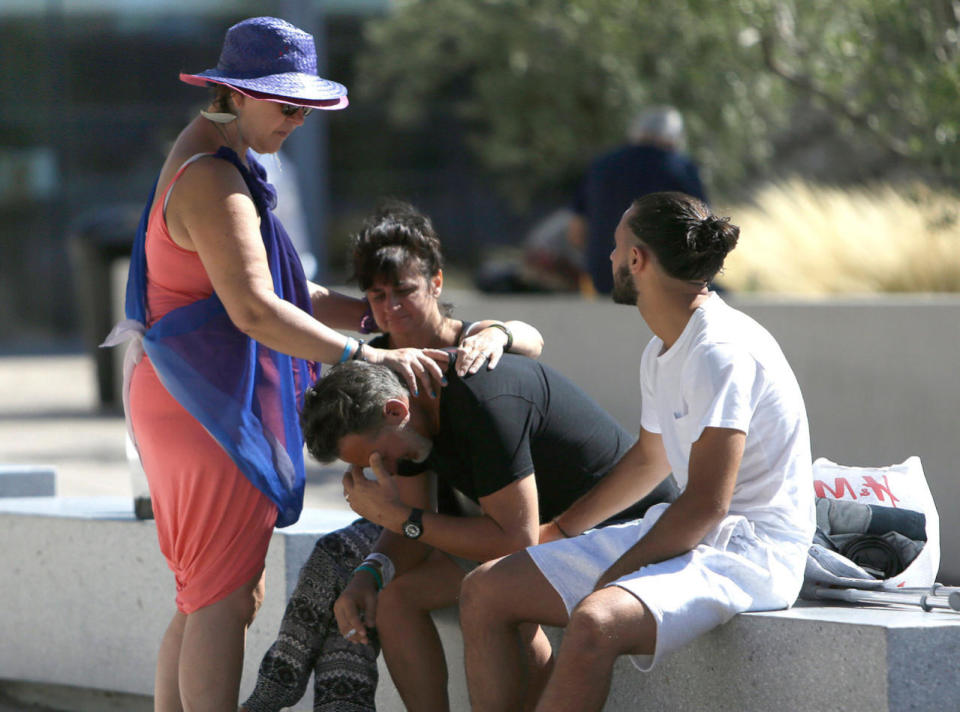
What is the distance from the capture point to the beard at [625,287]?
3.07m

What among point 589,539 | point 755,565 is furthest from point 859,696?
point 589,539

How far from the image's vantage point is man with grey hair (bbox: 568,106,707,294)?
7.50 m

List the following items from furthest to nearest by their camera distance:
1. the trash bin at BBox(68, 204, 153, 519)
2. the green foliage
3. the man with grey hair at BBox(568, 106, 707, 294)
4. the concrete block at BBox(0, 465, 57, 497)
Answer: the trash bin at BBox(68, 204, 153, 519)
the man with grey hair at BBox(568, 106, 707, 294)
the green foliage
the concrete block at BBox(0, 465, 57, 497)

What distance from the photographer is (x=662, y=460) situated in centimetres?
332

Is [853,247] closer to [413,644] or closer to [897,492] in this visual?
[897,492]

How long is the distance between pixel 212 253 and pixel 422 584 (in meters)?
0.92

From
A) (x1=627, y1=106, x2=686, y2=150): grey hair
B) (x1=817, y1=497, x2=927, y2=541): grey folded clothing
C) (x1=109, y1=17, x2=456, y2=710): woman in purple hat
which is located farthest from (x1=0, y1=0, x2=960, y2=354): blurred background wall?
(x1=817, y1=497, x2=927, y2=541): grey folded clothing

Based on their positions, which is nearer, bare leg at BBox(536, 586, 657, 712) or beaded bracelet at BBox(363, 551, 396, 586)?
bare leg at BBox(536, 586, 657, 712)

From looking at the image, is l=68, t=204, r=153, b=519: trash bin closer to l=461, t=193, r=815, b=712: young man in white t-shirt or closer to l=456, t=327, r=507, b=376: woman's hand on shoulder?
l=456, t=327, r=507, b=376: woman's hand on shoulder

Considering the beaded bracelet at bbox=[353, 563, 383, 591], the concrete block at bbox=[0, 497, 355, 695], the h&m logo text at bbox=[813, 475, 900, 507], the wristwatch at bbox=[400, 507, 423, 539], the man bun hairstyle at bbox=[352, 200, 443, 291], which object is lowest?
the concrete block at bbox=[0, 497, 355, 695]

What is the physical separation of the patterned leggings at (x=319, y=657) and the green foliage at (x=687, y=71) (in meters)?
3.91

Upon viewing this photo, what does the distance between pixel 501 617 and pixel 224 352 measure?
0.90 meters

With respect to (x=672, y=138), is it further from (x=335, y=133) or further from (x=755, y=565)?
(x=335, y=133)

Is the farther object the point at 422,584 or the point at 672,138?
the point at 672,138
